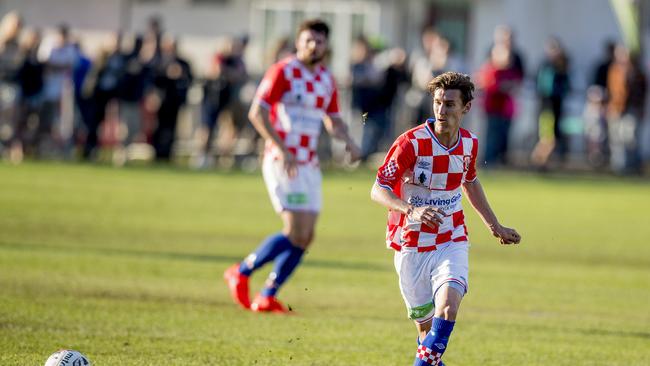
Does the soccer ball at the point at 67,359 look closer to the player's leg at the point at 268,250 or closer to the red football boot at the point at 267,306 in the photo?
the red football boot at the point at 267,306

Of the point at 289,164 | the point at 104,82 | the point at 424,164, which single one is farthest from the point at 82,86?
the point at 424,164

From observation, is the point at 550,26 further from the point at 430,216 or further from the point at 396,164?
the point at 430,216

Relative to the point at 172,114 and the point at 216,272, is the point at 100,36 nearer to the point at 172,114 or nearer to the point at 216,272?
the point at 172,114

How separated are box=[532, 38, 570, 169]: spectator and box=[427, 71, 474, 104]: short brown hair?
717 inches

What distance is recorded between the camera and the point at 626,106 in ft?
85.0

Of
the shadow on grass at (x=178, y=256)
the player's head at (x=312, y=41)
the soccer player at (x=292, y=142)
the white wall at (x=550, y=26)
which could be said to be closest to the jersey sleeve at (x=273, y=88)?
the soccer player at (x=292, y=142)

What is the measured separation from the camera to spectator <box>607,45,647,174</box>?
84.4 feet

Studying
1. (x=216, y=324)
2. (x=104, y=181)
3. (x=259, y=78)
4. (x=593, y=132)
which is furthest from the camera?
(x=593, y=132)

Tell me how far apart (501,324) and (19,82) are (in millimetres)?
15612

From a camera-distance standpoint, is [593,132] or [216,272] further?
[593,132]

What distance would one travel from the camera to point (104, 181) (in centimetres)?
2088

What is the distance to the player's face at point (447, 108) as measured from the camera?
288 inches

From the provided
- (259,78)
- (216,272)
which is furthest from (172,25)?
(216,272)

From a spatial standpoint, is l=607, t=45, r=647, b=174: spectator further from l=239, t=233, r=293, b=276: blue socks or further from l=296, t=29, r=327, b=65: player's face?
l=239, t=233, r=293, b=276: blue socks
